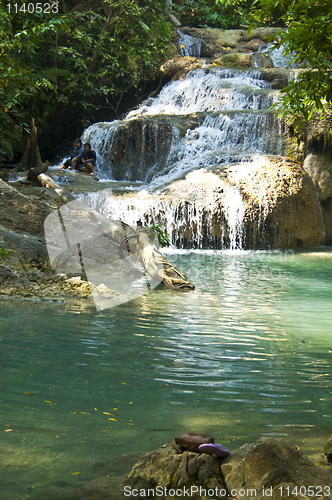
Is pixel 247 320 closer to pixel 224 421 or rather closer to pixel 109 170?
pixel 224 421

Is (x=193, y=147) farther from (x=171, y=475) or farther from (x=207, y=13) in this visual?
(x=171, y=475)

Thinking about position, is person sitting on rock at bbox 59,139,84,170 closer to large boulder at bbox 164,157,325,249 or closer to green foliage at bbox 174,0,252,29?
large boulder at bbox 164,157,325,249

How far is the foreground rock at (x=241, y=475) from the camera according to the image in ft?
6.35

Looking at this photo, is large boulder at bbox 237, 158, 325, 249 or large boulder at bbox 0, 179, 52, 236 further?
large boulder at bbox 237, 158, 325, 249

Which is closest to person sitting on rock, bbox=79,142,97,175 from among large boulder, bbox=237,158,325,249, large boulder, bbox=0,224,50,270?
large boulder, bbox=237,158,325,249

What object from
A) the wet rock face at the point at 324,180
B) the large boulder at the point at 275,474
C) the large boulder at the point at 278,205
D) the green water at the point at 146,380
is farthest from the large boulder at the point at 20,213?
the wet rock face at the point at 324,180

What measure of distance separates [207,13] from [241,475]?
90.8 ft

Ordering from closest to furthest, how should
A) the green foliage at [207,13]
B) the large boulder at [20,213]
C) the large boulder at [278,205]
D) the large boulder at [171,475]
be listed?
the large boulder at [171,475]
the large boulder at [20,213]
the large boulder at [278,205]
the green foliage at [207,13]

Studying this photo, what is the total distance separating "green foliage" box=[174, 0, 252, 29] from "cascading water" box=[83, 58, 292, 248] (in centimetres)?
788

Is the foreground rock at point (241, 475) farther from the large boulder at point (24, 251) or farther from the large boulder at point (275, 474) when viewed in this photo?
the large boulder at point (24, 251)

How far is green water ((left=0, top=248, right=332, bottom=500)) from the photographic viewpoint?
8.05 feet

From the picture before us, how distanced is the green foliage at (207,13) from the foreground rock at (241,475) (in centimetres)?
2687

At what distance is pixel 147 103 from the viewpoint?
20.5m

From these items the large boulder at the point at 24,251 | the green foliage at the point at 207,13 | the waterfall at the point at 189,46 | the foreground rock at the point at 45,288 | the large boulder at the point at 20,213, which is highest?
the green foliage at the point at 207,13
